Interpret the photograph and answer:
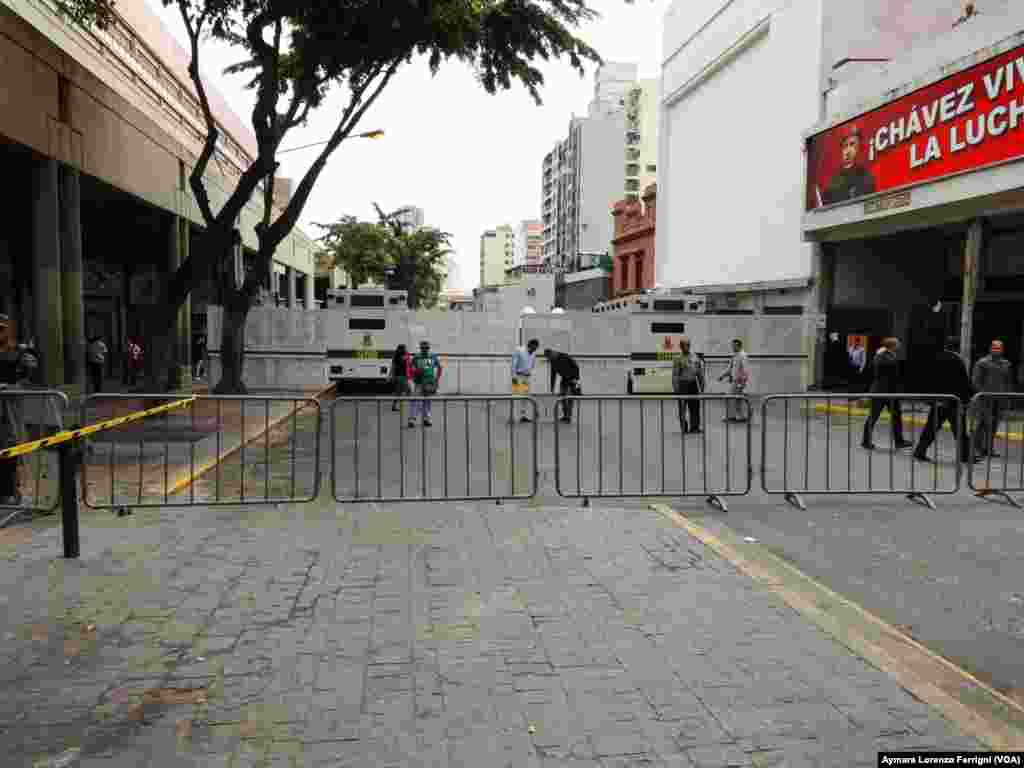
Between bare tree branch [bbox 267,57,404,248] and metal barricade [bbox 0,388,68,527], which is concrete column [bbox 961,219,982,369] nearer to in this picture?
bare tree branch [bbox 267,57,404,248]

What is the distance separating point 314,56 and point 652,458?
1059 centimetres

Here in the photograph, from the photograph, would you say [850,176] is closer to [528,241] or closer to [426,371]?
[426,371]

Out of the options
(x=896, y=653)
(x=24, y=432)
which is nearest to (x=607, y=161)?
(x=24, y=432)

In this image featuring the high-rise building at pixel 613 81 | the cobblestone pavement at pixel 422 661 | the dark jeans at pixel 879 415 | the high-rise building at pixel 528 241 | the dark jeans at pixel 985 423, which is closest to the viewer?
the cobblestone pavement at pixel 422 661

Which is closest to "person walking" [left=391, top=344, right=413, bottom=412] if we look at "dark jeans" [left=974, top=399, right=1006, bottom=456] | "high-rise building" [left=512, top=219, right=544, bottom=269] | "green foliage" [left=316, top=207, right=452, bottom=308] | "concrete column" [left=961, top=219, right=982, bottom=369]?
"dark jeans" [left=974, top=399, right=1006, bottom=456]

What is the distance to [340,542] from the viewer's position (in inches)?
257

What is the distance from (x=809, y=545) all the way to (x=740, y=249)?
80.4 feet

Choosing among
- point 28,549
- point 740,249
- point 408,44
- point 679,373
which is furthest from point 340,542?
point 740,249

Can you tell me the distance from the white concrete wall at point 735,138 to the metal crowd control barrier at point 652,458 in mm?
13070

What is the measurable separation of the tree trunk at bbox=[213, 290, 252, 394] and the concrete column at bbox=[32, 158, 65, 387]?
4.91 metres

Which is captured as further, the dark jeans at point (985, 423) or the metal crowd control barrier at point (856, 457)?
the dark jeans at point (985, 423)

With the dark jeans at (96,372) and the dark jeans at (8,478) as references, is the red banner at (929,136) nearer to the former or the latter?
the dark jeans at (8,478)

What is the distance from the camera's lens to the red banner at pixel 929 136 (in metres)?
16.1

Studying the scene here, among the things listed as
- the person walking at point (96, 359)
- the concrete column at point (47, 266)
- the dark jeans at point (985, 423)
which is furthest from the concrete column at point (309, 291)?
the dark jeans at point (985, 423)
